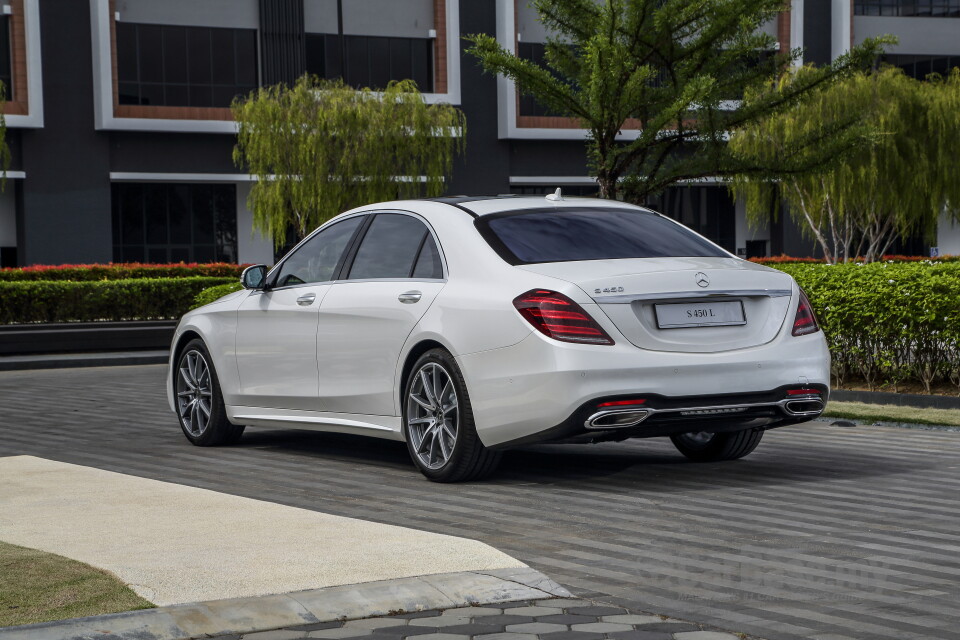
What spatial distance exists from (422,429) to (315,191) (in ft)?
87.3

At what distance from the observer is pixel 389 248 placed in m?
9.29

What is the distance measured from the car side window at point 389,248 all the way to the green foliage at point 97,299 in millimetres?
16089

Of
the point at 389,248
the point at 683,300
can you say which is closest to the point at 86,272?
the point at 389,248

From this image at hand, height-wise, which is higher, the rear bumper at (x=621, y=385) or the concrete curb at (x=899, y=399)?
the rear bumper at (x=621, y=385)

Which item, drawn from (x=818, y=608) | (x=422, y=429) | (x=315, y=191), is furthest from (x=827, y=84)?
(x=315, y=191)

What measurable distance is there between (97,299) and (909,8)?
36.9 metres

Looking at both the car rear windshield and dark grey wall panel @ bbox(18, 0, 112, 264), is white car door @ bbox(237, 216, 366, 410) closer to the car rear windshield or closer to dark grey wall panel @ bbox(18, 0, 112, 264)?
the car rear windshield

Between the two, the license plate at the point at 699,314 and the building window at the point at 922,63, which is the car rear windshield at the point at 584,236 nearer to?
the license plate at the point at 699,314

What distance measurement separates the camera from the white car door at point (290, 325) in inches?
378

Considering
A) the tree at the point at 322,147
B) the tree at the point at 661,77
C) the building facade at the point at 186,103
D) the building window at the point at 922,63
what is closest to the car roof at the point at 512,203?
the tree at the point at 661,77

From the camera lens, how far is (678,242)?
8.87m

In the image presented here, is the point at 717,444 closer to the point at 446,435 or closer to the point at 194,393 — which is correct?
the point at 446,435

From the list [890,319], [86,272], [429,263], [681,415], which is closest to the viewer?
[681,415]

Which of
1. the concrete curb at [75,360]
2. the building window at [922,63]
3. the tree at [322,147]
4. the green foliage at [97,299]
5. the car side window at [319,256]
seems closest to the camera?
the car side window at [319,256]
